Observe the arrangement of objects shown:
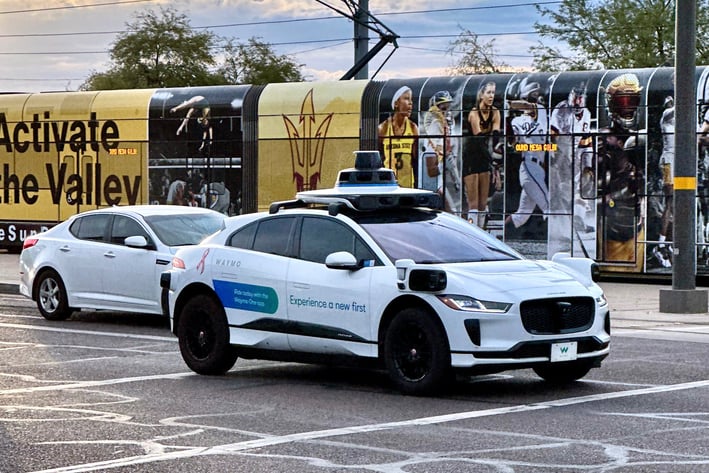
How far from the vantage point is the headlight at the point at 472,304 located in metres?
10.9

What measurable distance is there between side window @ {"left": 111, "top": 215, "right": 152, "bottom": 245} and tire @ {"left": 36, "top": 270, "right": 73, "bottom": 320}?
1.10 metres

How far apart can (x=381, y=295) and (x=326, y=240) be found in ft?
3.26

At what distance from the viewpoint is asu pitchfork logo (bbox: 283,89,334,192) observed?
86.9ft

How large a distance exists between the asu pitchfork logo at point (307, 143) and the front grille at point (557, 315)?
15.4m

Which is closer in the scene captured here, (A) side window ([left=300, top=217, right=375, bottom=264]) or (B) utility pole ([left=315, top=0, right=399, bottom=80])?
(A) side window ([left=300, top=217, right=375, bottom=264])

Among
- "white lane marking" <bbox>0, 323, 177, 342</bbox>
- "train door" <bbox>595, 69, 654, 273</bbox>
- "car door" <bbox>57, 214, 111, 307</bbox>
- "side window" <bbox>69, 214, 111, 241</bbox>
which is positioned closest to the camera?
"white lane marking" <bbox>0, 323, 177, 342</bbox>

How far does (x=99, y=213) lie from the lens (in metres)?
18.5

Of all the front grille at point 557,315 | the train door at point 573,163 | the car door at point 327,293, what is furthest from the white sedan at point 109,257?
the train door at point 573,163

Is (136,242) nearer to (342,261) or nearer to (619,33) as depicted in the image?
(342,261)

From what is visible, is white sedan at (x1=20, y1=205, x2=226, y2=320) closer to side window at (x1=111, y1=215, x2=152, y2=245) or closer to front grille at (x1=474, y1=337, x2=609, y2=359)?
side window at (x1=111, y1=215, x2=152, y2=245)

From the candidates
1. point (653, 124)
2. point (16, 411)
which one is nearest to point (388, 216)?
point (16, 411)

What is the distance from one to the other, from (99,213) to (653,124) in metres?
9.64

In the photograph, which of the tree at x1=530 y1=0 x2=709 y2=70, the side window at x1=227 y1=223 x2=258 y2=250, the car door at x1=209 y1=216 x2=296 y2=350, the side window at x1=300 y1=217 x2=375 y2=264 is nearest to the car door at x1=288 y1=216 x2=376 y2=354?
A: the side window at x1=300 y1=217 x2=375 y2=264

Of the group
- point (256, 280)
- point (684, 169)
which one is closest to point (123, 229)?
point (256, 280)
